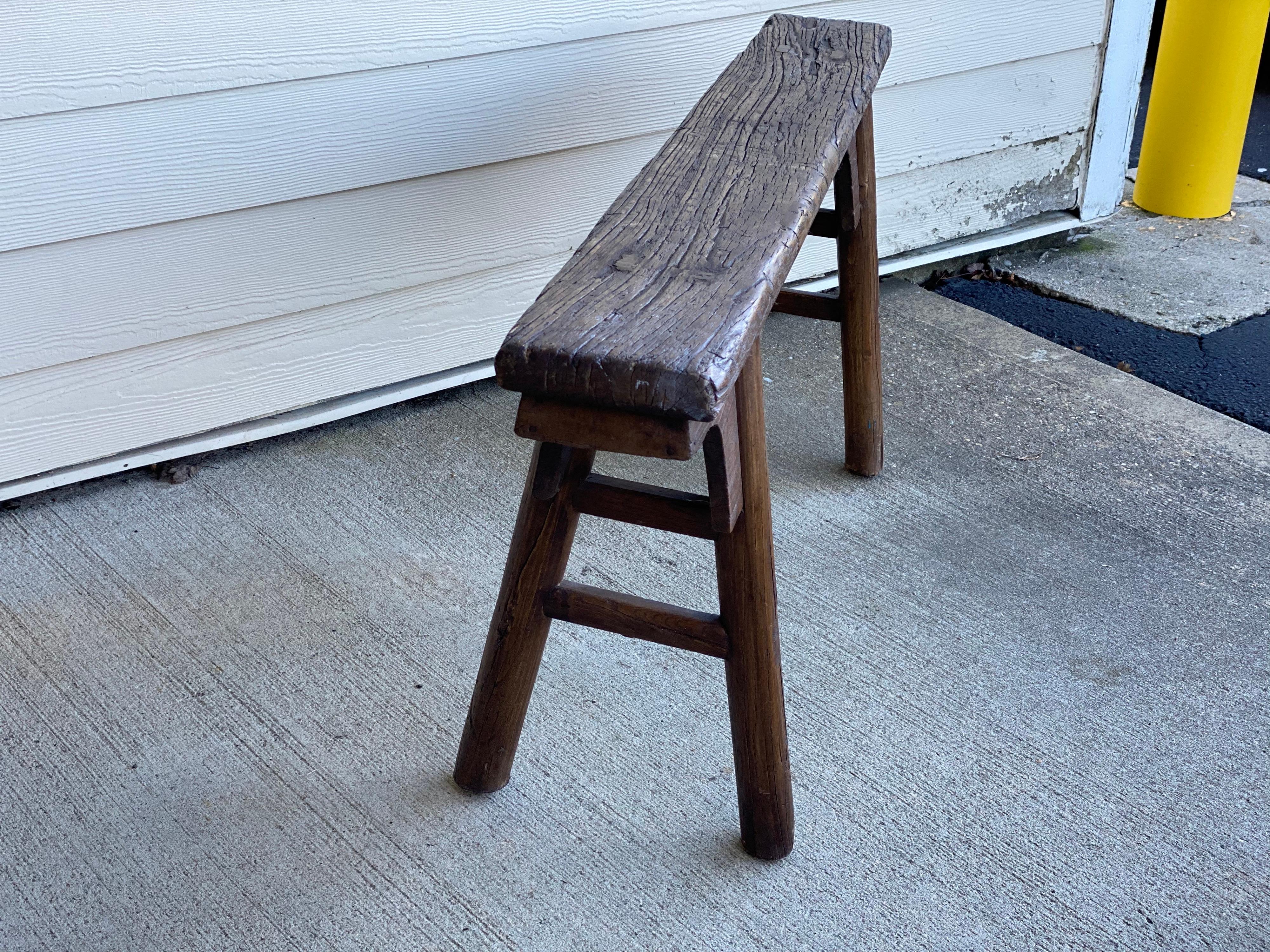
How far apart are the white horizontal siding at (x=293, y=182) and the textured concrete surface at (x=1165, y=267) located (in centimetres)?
77

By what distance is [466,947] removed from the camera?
1300mm

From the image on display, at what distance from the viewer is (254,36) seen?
6.27 feet

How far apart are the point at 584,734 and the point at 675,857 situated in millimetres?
251

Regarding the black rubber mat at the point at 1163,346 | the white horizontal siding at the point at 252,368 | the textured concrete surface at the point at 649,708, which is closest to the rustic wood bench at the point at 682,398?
the textured concrete surface at the point at 649,708

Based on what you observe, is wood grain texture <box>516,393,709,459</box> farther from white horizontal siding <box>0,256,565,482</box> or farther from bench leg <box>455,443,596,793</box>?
white horizontal siding <box>0,256,565,482</box>

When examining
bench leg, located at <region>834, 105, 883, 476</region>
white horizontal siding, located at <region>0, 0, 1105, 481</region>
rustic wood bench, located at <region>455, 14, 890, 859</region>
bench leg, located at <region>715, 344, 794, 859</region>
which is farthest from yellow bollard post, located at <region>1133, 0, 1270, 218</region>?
bench leg, located at <region>715, 344, 794, 859</region>

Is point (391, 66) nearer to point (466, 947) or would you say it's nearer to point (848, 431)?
point (848, 431)

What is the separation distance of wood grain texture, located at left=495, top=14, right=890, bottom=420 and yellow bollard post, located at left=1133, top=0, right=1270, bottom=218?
1.52 meters

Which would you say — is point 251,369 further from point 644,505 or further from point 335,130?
point 644,505

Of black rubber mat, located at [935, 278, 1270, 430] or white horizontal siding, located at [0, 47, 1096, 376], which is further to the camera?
black rubber mat, located at [935, 278, 1270, 430]

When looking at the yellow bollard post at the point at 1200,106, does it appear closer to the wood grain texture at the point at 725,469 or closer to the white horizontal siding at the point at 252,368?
the white horizontal siding at the point at 252,368

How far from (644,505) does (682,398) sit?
1.01 feet

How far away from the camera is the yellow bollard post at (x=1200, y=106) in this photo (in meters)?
2.90

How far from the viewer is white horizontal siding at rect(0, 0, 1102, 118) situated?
5.81ft
